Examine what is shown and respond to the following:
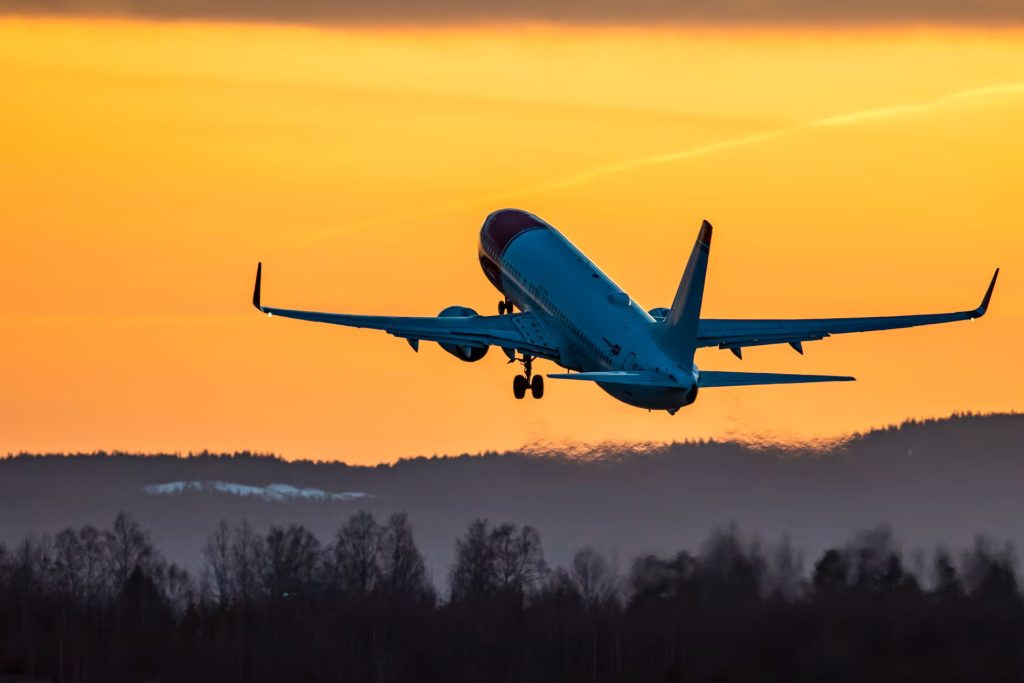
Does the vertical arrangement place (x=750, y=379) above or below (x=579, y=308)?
below

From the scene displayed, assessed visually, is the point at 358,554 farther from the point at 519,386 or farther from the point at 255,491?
the point at 255,491

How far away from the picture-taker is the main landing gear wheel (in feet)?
444

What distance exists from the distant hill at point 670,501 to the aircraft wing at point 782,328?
8972mm

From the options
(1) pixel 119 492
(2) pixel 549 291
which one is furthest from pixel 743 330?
(1) pixel 119 492

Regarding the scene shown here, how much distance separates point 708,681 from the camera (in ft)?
406

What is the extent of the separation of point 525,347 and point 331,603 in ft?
44.1

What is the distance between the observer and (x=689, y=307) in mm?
126125

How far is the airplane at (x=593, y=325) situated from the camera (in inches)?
4941

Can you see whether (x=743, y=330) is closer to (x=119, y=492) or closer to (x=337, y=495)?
(x=337, y=495)

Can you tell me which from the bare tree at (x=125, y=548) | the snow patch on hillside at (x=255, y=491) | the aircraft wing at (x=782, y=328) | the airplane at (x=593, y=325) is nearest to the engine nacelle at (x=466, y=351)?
the airplane at (x=593, y=325)

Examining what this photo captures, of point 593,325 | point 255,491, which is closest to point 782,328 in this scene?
point 593,325

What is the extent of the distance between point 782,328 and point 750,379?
40.9 feet

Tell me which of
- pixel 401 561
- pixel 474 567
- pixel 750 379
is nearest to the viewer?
pixel 750 379

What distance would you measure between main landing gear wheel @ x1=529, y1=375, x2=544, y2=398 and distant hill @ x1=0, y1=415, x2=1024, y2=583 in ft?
28.6
